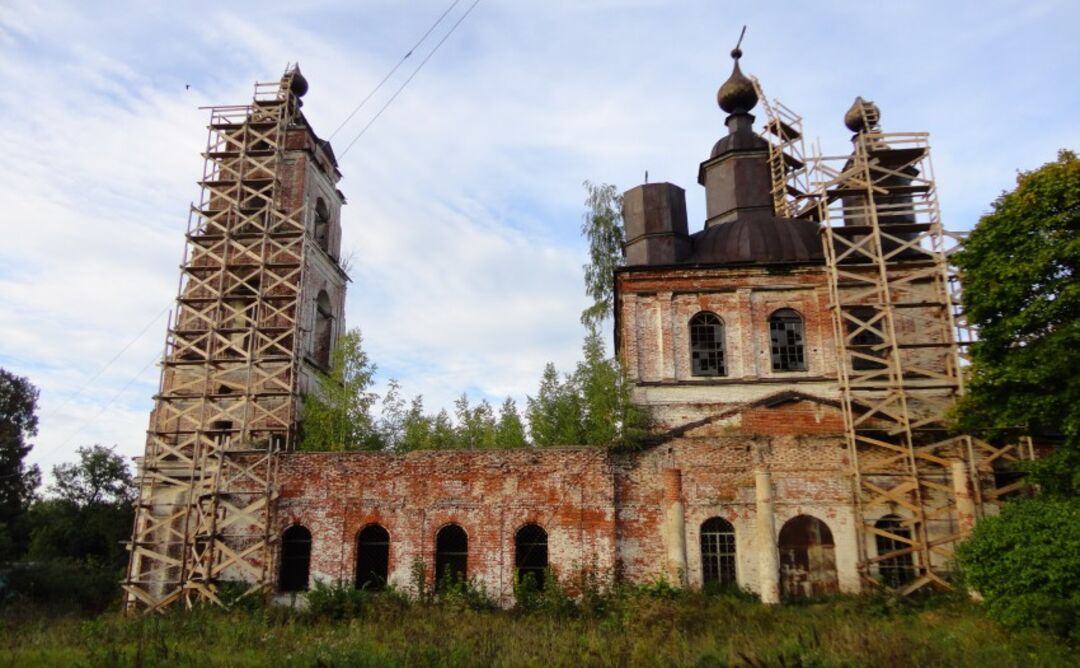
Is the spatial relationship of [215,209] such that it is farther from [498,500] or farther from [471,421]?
[498,500]

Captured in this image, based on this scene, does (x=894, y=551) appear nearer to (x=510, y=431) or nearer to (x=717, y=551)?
(x=717, y=551)

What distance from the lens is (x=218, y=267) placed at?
22.2 m

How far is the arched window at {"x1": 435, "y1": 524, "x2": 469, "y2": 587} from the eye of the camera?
18172 millimetres

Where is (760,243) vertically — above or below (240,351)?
above

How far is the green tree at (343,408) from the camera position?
21500 mm

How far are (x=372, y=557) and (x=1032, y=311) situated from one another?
14.4m

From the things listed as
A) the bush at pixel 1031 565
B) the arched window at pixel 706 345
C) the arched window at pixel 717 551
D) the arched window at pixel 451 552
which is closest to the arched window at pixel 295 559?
the arched window at pixel 451 552

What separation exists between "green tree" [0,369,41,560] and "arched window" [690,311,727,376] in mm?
26865

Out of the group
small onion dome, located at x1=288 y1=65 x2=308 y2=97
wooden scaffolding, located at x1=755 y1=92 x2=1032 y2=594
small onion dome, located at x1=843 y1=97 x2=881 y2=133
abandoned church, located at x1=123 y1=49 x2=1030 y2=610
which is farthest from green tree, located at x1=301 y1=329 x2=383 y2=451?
small onion dome, located at x1=843 y1=97 x2=881 y2=133

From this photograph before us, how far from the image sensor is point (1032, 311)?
1479 cm

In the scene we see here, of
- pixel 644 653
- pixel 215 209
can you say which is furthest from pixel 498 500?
pixel 215 209

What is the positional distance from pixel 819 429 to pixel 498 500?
7.68m

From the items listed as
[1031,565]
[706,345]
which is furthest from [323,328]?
[1031,565]

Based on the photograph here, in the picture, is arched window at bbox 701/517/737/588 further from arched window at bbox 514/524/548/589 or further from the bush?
the bush
